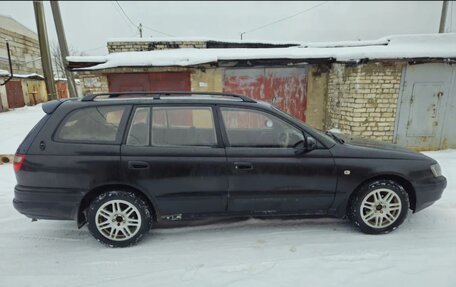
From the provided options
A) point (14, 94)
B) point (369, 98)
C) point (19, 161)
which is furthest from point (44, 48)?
point (369, 98)

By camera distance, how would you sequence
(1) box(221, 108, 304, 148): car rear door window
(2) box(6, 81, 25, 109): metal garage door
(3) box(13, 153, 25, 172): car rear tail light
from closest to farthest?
(3) box(13, 153, 25, 172): car rear tail light, (1) box(221, 108, 304, 148): car rear door window, (2) box(6, 81, 25, 109): metal garage door

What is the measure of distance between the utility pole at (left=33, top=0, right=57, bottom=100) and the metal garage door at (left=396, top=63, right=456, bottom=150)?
10.1 meters

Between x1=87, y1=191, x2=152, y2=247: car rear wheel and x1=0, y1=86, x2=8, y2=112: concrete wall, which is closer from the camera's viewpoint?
x1=87, y1=191, x2=152, y2=247: car rear wheel

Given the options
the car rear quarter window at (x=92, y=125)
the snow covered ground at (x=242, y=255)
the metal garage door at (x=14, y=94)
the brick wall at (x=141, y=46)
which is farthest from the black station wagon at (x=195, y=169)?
the metal garage door at (x=14, y=94)

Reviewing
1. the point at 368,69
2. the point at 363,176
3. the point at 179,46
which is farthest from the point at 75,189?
the point at 179,46

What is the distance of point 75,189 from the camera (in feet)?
8.43

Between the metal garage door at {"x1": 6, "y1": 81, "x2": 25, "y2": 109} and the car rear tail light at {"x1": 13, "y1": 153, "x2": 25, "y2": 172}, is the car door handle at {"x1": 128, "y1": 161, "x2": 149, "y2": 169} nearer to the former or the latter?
the car rear tail light at {"x1": 13, "y1": 153, "x2": 25, "y2": 172}

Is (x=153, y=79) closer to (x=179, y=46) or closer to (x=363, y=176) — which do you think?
(x=179, y=46)

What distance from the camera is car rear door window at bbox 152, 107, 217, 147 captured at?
8.87 ft

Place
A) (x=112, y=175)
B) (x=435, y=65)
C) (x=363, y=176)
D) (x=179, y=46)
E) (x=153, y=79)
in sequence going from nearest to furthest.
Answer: (x=112, y=175) < (x=363, y=176) < (x=435, y=65) < (x=153, y=79) < (x=179, y=46)

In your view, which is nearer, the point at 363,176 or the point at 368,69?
the point at 363,176

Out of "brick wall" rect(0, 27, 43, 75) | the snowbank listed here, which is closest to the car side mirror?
the snowbank

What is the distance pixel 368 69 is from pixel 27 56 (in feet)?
32.5

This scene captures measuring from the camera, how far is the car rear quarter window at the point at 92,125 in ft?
8.61
